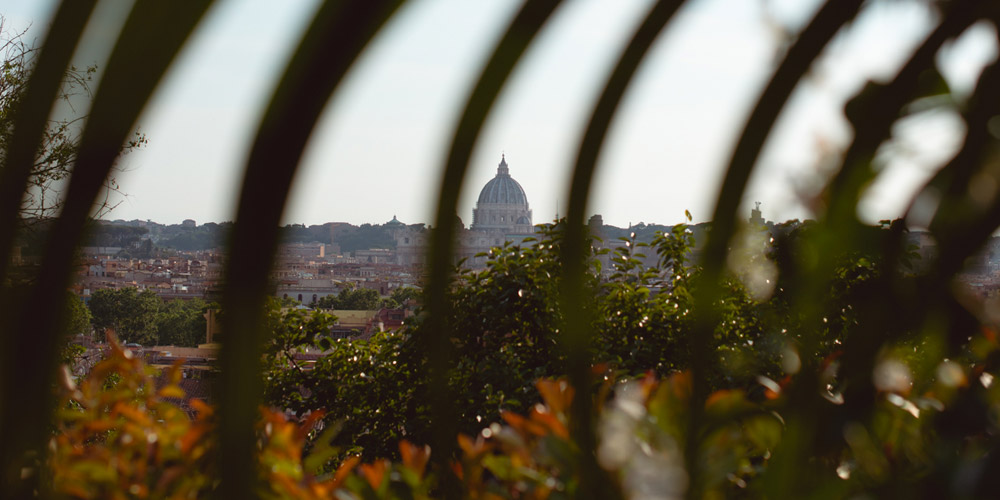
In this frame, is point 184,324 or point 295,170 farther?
point 184,324

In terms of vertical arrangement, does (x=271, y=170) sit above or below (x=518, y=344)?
above

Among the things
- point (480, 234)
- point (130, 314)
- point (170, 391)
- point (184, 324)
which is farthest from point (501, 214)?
point (170, 391)

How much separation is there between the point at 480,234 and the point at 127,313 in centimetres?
340

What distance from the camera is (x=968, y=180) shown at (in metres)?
0.51

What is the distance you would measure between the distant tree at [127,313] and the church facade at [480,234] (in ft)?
4.82

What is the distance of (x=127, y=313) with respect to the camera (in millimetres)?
4367

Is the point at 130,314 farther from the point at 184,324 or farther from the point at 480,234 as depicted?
the point at 480,234

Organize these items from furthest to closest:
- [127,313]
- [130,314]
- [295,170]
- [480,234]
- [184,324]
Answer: [127,313] → [130,314] → [184,324] → [480,234] → [295,170]

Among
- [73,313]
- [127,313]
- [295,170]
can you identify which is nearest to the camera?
[295,170]

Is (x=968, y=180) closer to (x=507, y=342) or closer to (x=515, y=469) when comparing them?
(x=515, y=469)

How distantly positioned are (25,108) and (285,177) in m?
0.10

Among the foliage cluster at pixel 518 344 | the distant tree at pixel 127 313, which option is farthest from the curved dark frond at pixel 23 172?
the distant tree at pixel 127 313

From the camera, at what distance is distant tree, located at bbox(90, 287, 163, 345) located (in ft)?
11.8

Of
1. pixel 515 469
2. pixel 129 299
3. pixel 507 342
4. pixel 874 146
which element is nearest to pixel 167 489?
pixel 515 469
